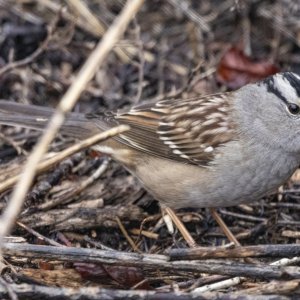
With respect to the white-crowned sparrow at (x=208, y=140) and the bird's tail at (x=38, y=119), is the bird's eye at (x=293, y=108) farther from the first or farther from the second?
the bird's tail at (x=38, y=119)

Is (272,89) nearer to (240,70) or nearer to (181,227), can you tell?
(181,227)

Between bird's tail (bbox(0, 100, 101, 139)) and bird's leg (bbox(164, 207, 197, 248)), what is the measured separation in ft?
1.71

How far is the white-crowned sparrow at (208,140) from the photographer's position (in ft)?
10.6

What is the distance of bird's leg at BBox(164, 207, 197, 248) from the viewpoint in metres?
3.38

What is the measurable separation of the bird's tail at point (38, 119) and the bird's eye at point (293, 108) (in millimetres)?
909

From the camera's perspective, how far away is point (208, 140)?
341 cm

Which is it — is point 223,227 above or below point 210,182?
below

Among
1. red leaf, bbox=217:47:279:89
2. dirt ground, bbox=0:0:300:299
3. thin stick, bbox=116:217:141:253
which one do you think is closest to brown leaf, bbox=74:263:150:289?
dirt ground, bbox=0:0:300:299

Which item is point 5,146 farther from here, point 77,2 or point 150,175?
point 77,2

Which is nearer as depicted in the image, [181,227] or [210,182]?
[210,182]

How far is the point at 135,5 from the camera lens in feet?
6.40

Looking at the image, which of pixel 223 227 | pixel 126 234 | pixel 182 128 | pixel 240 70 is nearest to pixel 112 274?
pixel 126 234

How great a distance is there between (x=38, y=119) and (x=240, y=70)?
1.32 metres

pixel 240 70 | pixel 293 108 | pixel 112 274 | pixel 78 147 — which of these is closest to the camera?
pixel 78 147
